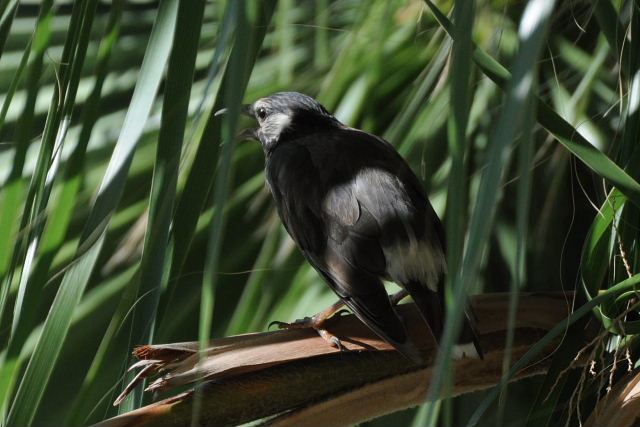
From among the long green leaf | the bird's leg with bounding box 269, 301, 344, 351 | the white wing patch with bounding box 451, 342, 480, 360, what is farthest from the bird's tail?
the long green leaf

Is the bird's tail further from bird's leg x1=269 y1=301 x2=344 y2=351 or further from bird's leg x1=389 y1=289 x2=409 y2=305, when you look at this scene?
bird's leg x1=389 y1=289 x2=409 y2=305

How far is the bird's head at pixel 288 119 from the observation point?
2.20 metres

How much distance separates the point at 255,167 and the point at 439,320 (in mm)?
920

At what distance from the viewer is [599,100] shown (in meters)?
2.05

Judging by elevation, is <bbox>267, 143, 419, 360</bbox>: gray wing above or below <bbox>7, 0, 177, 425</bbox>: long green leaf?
below

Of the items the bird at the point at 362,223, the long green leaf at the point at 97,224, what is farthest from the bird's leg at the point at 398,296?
the long green leaf at the point at 97,224

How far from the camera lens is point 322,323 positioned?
1608 mm

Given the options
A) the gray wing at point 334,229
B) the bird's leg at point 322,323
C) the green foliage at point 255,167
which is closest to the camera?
the green foliage at point 255,167

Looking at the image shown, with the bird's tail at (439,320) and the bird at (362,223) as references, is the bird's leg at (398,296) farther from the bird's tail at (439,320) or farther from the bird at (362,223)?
the bird's tail at (439,320)

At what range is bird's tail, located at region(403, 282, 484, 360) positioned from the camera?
57.5 inches

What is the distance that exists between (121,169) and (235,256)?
100 centimetres

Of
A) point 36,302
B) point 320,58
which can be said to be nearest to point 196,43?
point 36,302

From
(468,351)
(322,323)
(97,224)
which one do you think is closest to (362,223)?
(322,323)

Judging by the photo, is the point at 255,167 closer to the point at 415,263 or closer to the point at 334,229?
the point at 334,229
